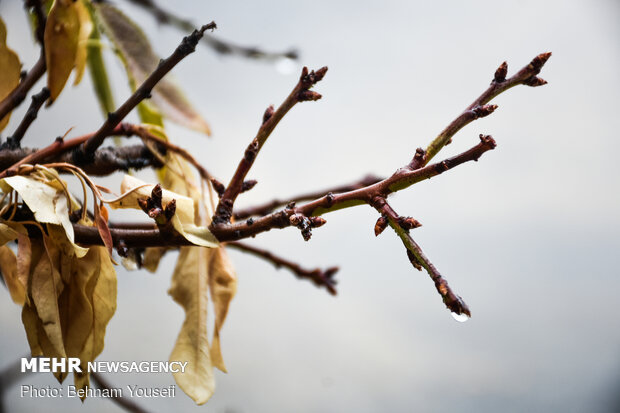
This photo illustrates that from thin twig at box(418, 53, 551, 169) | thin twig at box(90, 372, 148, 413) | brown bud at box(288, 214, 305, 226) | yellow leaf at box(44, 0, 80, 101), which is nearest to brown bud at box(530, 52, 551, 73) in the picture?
thin twig at box(418, 53, 551, 169)

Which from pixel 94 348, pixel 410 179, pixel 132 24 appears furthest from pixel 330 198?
pixel 132 24

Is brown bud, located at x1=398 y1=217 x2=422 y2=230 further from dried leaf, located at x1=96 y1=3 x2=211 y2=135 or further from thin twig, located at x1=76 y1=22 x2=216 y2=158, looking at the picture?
dried leaf, located at x1=96 y1=3 x2=211 y2=135

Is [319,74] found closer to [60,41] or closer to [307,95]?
[307,95]

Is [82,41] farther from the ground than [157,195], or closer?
farther from the ground

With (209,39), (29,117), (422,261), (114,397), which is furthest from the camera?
(209,39)

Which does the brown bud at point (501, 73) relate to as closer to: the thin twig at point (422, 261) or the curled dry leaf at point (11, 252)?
the thin twig at point (422, 261)

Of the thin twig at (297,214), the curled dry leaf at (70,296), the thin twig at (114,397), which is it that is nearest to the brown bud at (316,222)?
the thin twig at (297,214)

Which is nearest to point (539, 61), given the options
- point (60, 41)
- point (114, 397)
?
point (60, 41)
